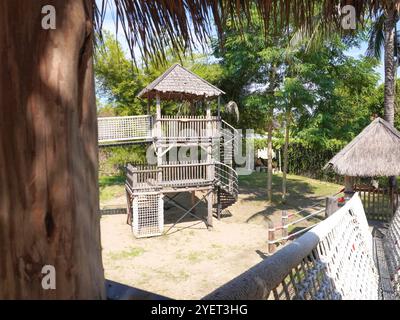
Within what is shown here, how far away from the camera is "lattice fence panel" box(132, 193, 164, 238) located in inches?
535

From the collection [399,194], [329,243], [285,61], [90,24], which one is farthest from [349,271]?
[285,61]

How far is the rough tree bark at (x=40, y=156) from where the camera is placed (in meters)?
0.69

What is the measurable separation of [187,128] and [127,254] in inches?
219

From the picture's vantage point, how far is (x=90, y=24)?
32.5 inches

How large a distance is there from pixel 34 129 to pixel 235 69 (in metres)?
17.5

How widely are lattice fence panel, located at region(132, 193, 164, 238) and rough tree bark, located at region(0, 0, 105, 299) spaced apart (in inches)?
511

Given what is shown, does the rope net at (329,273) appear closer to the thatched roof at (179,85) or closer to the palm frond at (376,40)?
the thatched roof at (179,85)

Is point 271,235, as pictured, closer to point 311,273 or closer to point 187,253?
point 187,253

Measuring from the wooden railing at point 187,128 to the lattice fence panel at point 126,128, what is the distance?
1406mm

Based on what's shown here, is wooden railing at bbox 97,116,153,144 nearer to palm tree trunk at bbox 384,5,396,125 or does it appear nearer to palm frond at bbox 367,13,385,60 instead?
palm tree trunk at bbox 384,5,396,125

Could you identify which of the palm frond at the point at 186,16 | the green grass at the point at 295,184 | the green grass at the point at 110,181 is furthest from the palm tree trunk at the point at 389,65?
the green grass at the point at 110,181

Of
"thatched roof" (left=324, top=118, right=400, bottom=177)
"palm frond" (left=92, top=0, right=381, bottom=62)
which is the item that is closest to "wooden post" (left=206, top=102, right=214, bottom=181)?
"thatched roof" (left=324, top=118, right=400, bottom=177)

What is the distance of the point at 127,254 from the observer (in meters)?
11.6

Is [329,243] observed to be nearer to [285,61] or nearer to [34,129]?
[34,129]
